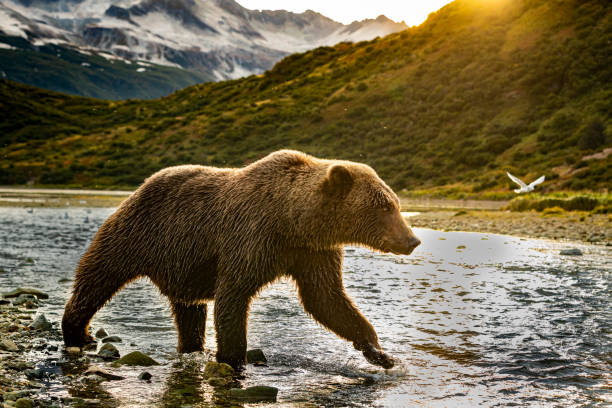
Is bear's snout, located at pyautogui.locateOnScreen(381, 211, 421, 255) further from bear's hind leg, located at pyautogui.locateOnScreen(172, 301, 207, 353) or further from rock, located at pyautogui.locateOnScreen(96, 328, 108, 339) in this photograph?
rock, located at pyautogui.locateOnScreen(96, 328, 108, 339)

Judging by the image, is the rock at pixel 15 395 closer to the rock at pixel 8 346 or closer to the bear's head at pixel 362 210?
the rock at pixel 8 346

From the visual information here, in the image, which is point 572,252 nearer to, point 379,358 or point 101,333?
point 379,358

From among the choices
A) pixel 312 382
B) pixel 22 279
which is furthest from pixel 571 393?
pixel 22 279

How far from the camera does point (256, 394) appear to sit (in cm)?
511

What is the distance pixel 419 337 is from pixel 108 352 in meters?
3.58

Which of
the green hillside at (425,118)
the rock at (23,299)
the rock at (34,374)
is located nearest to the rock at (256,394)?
the rock at (34,374)

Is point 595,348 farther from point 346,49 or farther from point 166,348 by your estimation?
A: point 346,49

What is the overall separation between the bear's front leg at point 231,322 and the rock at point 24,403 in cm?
169

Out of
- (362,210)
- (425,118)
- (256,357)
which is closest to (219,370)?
(256,357)

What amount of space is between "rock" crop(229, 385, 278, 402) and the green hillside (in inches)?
1285

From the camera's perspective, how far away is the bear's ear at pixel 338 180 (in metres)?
5.45

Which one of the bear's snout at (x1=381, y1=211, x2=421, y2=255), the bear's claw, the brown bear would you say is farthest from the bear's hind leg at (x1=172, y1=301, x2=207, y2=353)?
the bear's snout at (x1=381, y1=211, x2=421, y2=255)

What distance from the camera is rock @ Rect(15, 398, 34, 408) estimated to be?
4.50m

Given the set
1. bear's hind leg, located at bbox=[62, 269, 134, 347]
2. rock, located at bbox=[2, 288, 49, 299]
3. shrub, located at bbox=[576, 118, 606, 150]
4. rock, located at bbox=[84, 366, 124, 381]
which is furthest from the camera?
shrub, located at bbox=[576, 118, 606, 150]
